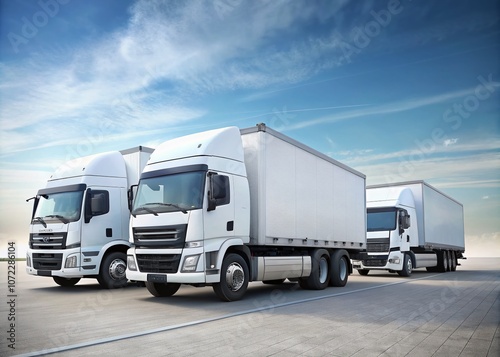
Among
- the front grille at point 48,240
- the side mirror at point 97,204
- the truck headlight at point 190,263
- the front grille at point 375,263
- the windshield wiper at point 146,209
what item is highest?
the side mirror at point 97,204

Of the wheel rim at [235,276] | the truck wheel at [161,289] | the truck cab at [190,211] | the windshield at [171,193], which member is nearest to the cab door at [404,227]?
the truck cab at [190,211]

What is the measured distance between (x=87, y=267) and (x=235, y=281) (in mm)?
4820

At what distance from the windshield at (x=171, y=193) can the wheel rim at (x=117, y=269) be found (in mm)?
3330

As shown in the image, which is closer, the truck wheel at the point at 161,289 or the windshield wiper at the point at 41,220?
the truck wheel at the point at 161,289

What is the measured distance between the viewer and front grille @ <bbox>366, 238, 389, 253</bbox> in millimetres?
19547

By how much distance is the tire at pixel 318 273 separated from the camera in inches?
536

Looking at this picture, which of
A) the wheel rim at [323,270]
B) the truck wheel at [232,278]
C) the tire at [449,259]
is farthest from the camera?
the tire at [449,259]

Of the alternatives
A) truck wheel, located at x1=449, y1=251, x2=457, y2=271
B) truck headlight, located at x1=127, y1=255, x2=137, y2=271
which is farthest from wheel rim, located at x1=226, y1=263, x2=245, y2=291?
truck wheel, located at x1=449, y1=251, x2=457, y2=271

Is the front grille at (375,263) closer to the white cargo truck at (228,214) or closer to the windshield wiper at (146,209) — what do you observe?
the white cargo truck at (228,214)

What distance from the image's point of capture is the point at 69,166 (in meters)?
14.2

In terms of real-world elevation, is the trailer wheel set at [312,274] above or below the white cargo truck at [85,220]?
below

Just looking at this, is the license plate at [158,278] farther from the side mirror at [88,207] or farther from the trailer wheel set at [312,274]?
the side mirror at [88,207]

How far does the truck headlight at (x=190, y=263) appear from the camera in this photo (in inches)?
382

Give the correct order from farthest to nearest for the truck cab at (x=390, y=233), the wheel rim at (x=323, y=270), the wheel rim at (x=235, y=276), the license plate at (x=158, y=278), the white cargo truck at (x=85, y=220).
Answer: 1. the truck cab at (x=390, y=233)
2. the wheel rim at (x=323, y=270)
3. the white cargo truck at (x=85, y=220)
4. the wheel rim at (x=235, y=276)
5. the license plate at (x=158, y=278)
